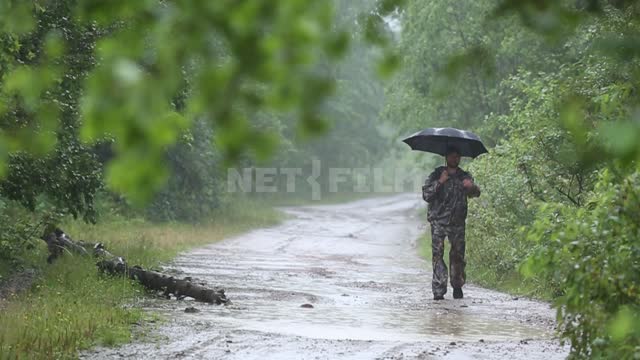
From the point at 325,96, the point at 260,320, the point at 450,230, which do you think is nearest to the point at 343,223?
the point at 450,230

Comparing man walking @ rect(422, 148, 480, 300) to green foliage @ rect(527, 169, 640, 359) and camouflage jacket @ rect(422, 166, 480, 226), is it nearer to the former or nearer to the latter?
camouflage jacket @ rect(422, 166, 480, 226)

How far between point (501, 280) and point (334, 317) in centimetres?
577

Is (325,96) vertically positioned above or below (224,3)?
below

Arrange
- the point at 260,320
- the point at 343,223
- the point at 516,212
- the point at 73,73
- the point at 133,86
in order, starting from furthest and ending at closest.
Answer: the point at 343,223 → the point at 516,212 → the point at 73,73 → the point at 260,320 → the point at 133,86

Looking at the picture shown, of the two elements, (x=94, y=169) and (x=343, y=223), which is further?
(x=343, y=223)

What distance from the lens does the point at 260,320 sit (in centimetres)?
1091

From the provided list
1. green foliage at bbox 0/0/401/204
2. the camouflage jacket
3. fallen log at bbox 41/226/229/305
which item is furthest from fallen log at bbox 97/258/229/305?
green foliage at bbox 0/0/401/204

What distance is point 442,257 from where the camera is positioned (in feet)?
44.1

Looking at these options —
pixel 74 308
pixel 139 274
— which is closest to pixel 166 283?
pixel 139 274

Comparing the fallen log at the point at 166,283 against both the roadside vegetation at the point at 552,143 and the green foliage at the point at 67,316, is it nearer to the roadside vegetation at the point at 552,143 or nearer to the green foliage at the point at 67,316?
the green foliage at the point at 67,316

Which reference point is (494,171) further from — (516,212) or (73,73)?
(73,73)

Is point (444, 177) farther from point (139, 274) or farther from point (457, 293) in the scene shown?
point (139, 274)

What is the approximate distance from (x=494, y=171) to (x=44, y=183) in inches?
334

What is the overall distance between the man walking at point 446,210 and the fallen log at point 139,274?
10.1ft
